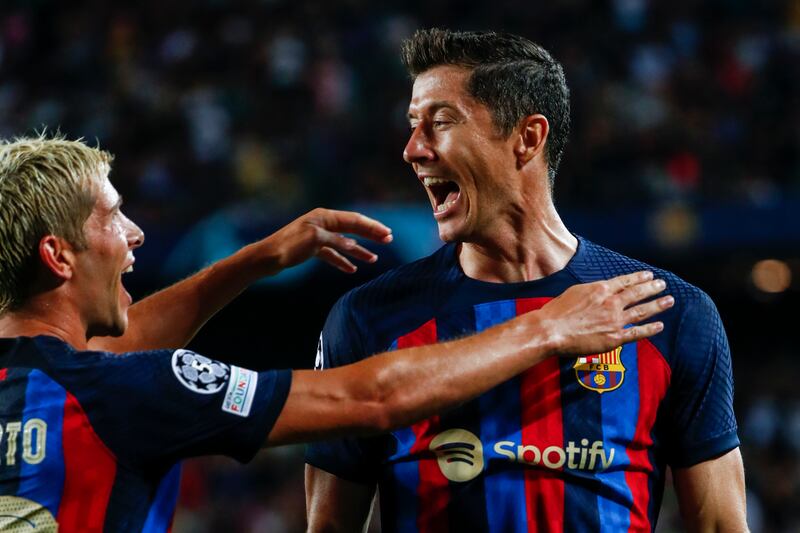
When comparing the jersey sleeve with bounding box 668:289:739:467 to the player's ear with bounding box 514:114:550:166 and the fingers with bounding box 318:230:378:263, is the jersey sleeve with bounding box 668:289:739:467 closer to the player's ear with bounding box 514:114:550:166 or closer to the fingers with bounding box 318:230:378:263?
the player's ear with bounding box 514:114:550:166

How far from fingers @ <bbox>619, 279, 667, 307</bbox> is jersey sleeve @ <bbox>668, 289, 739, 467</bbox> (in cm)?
25

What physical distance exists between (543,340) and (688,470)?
2.21 ft

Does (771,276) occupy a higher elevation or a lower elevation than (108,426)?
higher

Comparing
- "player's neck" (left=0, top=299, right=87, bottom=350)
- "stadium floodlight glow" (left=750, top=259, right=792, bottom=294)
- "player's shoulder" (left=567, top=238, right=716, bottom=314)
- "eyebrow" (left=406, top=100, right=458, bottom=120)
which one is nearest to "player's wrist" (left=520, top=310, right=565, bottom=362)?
"player's shoulder" (left=567, top=238, right=716, bottom=314)

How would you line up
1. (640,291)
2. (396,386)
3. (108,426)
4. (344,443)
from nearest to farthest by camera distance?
(108,426) < (396,386) < (640,291) < (344,443)

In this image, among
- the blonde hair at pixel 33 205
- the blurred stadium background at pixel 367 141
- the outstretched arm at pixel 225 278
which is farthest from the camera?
the blurred stadium background at pixel 367 141

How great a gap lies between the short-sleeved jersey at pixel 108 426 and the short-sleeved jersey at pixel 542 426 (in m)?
0.60

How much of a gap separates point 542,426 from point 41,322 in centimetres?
136

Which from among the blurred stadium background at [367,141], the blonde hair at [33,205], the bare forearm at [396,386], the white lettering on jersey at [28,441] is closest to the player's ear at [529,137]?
the bare forearm at [396,386]

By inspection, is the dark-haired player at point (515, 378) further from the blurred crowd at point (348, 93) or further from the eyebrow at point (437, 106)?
the blurred crowd at point (348, 93)

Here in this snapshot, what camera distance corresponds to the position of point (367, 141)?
1191cm

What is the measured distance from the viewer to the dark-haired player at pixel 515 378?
10.5ft

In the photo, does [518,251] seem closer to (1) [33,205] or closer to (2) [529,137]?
(2) [529,137]

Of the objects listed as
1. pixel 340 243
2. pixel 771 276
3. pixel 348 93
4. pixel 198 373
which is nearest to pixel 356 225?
pixel 340 243
